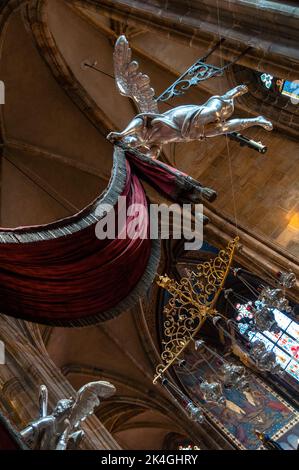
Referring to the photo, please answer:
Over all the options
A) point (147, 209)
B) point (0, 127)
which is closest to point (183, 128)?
point (147, 209)

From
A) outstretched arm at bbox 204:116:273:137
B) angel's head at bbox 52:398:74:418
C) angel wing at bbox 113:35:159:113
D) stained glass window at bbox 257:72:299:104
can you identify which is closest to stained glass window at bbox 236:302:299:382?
stained glass window at bbox 257:72:299:104

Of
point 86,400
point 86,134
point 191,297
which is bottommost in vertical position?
point 86,400

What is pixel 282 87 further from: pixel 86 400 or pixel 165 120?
pixel 86 400

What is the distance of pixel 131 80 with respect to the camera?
18.7ft

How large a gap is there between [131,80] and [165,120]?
0.84 meters

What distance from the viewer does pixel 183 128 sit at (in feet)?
16.5

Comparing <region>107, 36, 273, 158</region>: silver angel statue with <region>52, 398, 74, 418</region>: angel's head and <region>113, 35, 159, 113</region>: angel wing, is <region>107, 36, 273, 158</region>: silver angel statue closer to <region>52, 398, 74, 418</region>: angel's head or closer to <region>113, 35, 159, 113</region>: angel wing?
<region>113, 35, 159, 113</region>: angel wing

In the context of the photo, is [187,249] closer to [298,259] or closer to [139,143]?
[298,259]

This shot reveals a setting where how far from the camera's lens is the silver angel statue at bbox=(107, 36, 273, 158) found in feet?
16.0

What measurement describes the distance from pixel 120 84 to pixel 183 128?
1103 millimetres

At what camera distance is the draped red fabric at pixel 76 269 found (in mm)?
4477

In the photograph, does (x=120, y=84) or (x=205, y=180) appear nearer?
(x=120, y=84)

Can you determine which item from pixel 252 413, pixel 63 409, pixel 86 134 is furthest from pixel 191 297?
pixel 86 134
